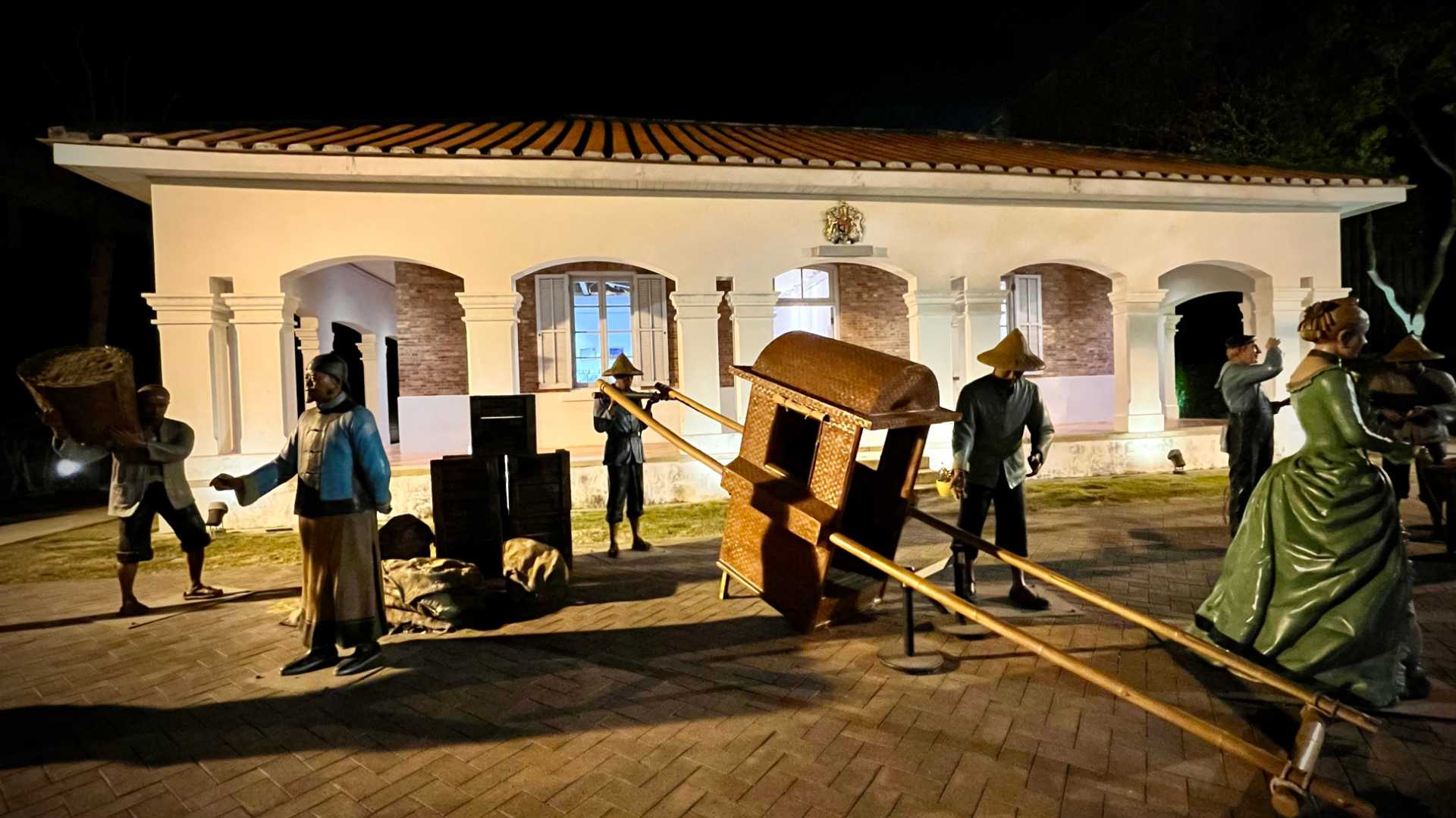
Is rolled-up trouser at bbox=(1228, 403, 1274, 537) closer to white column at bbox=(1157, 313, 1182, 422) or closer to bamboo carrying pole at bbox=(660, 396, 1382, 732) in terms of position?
bamboo carrying pole at bbox=(660, 396, 1382, 732)

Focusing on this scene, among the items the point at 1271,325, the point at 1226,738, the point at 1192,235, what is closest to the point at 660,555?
the point at 1226,738

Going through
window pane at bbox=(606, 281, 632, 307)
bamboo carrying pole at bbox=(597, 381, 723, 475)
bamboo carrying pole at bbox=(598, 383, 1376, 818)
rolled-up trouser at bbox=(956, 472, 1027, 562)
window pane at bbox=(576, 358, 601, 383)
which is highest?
window pane at bbox=(606, 281, 632, 307)

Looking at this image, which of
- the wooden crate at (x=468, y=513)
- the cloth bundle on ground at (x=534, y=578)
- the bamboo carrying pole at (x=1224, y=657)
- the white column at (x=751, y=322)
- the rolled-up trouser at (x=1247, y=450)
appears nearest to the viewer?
the bamboo carrying pole at (x=1224, y=657)

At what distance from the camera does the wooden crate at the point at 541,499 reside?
5.66 metres

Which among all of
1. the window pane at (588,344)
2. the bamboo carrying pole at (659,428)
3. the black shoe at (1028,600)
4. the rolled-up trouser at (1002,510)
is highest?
the window pane at (588,344)

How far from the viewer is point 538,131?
10.9 meters

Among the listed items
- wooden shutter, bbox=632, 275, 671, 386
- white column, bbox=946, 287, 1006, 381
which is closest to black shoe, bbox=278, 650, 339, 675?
wooden shutter, bbox=632, 275, 671, 386

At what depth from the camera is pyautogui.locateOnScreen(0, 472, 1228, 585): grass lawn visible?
6.75 metres

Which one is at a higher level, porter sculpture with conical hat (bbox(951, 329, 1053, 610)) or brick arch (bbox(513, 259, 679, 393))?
brick arch (bbox(513, 259, 679, 393))

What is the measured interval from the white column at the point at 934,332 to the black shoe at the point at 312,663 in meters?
7.67

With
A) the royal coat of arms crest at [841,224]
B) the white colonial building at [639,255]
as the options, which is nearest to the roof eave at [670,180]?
the white colonial building at [639,255]

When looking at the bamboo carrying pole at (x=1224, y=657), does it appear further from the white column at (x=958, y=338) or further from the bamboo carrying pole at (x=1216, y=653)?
the white column at (x=958, y=338)

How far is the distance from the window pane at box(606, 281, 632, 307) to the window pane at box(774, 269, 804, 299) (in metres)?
3.07

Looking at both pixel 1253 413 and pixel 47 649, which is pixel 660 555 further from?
pixel 1253 413
